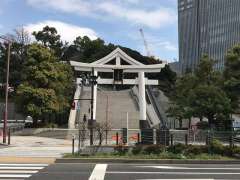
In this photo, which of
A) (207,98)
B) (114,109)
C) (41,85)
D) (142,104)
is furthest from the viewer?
(114,109)

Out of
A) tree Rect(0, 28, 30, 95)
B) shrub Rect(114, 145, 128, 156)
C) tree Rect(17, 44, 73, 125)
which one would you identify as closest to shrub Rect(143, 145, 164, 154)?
shrub Rect(114, 145, 128, 156)

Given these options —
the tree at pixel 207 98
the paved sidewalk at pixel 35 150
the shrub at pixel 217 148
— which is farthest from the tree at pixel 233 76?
the shrub at pixel 217 148

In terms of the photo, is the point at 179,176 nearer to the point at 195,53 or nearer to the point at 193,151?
the point at 193,151

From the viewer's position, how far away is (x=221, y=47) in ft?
409

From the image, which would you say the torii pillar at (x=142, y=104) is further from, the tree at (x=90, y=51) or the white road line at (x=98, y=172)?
the tree at (x=90, y=51)

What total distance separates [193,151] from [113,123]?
1579 inches

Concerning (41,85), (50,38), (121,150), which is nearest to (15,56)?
(50,38)

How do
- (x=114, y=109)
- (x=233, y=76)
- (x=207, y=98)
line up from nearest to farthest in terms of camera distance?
(x=233, y=76) < (x=207, y=98) < (x=114, y=109)

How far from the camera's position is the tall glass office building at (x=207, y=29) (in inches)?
4791

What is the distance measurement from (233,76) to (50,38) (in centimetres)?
7348

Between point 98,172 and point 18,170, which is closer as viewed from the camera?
point 98,172

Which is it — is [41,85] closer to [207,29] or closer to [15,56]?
[15,56]

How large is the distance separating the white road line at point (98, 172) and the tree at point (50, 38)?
96.3m

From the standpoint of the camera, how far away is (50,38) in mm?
118500
